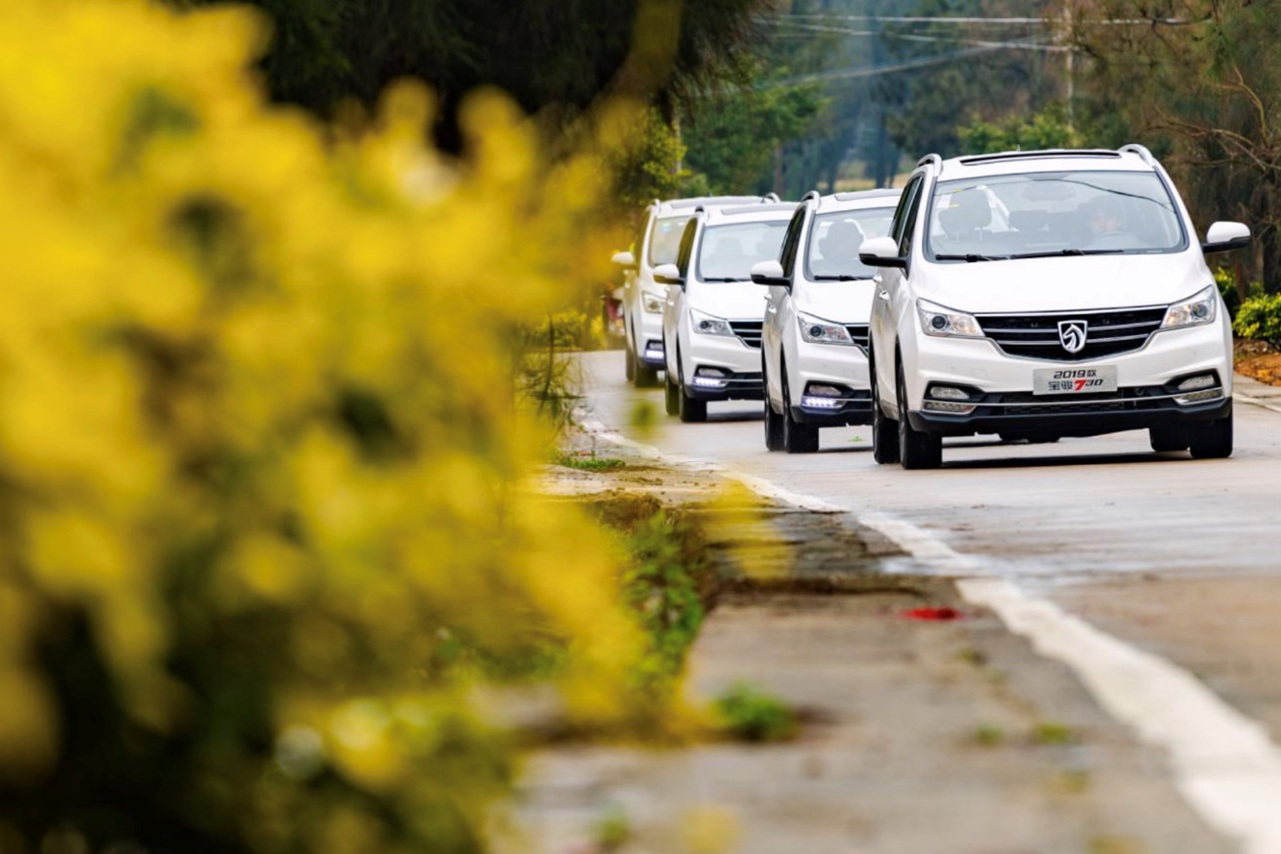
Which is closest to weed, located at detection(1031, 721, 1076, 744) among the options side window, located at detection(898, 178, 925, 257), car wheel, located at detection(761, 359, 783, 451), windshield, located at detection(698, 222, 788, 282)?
side window, located at detection(898, 178, 925, 257)

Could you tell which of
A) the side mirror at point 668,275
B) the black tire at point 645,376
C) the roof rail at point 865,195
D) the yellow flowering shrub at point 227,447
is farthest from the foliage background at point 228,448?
the black tire at point 645,376

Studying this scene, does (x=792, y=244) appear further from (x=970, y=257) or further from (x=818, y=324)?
(x=970, y=257)

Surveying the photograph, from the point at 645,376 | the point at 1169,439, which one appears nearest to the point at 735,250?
the point at 645,376

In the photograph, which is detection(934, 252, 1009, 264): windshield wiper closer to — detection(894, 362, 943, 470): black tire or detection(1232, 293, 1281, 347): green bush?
detection(894, 362, 943, 470): black tire

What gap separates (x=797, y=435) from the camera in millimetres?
21828

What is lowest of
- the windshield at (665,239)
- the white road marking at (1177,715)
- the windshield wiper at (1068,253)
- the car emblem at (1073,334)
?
the white road marking at (1177,715)

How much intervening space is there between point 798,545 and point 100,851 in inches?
282

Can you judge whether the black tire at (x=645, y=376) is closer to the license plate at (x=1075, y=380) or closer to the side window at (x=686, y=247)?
the side window at (x=686, y=247)

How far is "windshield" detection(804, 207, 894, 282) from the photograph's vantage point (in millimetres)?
22812

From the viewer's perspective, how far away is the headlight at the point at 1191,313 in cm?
1745

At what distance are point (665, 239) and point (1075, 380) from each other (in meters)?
18.7

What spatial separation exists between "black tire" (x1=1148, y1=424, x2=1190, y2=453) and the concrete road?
11 cm

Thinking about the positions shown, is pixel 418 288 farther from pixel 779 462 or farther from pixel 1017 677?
pixel 779 462

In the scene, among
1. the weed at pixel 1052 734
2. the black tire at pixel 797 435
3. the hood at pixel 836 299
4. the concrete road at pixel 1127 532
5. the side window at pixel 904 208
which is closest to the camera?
the weed at pixel 1052 734
